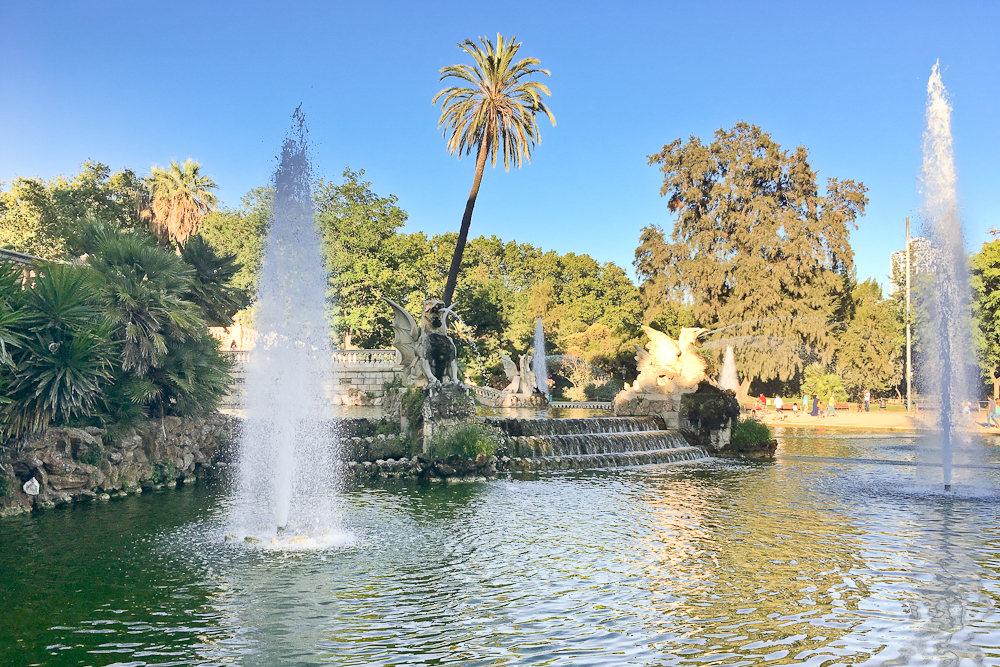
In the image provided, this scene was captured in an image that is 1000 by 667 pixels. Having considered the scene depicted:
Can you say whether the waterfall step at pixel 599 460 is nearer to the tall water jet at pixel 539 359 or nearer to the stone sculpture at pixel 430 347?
the stone sculpture at pixel 430 347

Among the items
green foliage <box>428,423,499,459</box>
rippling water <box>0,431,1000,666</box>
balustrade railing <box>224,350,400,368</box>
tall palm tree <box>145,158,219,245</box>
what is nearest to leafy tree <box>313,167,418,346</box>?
balustrade railing <box>224,350,400,368</box>

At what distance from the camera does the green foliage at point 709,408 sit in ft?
77.2

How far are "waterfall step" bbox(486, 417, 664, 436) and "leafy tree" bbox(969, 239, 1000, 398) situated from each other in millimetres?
30003

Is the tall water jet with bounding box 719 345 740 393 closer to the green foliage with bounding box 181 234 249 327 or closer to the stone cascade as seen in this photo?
the stone cascade

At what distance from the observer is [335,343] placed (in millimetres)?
47250

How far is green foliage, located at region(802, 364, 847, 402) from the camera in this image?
156 ft

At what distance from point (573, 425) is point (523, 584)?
516 inches

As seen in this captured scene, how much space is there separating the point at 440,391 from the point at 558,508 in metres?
5.97

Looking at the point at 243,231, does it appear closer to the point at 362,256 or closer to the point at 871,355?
the point at 362,256

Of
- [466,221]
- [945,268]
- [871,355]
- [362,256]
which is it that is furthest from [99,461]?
[871,355]

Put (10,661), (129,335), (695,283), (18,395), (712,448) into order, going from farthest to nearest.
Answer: (695,283) → (712,448) → (129,335) → (18,395) → (10,661)

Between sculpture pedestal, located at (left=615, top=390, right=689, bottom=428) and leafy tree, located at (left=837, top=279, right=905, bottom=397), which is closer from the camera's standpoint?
sculpture pedestal, located at (left=615, top=390, right=689, bottom=428)

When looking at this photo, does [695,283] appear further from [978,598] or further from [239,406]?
[978,598]

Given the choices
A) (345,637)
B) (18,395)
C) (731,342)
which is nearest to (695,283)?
(731,342)
